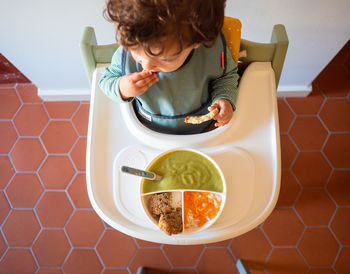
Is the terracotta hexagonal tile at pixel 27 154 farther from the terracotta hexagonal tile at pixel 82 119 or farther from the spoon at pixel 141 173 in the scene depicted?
the spoon at pixel 141 173

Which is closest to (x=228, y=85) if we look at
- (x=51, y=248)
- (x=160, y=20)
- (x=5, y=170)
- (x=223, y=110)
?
(x=223, y=110)

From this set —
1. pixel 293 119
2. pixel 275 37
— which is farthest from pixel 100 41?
pixel 293 119

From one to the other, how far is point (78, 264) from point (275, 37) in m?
1.27

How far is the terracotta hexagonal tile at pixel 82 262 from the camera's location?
1393 mm

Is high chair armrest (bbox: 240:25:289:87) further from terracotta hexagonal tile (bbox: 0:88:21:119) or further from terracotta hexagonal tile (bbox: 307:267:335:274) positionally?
terracotta hexagonal tile (bbox: 0:88:21:119)

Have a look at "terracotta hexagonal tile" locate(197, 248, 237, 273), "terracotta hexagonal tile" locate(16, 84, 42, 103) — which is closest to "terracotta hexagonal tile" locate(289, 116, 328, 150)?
"terracotta hexagonal tile" locate(197, 248, 237, 273)

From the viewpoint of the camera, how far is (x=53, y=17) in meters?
0.92

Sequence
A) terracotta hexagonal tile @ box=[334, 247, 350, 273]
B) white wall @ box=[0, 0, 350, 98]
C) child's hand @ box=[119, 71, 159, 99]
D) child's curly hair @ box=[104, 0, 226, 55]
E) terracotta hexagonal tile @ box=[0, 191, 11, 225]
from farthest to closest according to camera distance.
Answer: terracotta hexagonal tile @ box=[0, 191, 11, 225] < terracotta hexagonal tile @ box=[334, 247, 350, 273] < white wall @ box=[0, 0, 350, 98] < child's hand @ box=[119, 71, 159, 99] < child's curly hair @ box=[104, 0, 226, 55]

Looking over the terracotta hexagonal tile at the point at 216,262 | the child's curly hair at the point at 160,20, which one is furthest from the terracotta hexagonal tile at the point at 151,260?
the child's curly hair at the point at 160,20

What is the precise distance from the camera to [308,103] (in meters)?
1.51

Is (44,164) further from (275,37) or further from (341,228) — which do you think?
(341,228)

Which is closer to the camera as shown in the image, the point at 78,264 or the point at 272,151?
the point at 272,151

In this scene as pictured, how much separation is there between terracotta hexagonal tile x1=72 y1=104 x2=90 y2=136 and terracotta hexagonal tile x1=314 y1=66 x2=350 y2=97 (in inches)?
46.6

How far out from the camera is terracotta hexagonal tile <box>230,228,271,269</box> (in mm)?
1377
